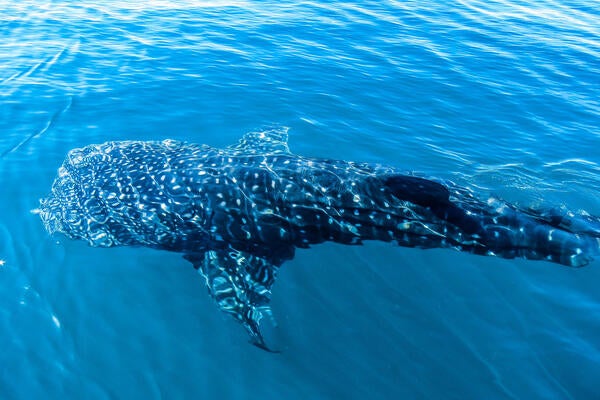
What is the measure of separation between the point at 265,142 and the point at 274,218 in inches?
161

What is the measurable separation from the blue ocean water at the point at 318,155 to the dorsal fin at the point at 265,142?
0.74m

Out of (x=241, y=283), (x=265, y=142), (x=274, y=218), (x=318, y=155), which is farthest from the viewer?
(x=318, y=155)

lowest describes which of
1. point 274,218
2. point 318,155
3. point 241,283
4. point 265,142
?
point 241,283

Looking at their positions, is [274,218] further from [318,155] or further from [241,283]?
[318,155]

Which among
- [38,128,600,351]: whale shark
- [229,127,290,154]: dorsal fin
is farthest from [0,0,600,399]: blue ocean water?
[229,127,290,154]: dorsal fin

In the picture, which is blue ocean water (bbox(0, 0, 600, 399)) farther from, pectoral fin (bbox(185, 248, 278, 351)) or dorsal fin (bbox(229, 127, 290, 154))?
dorsal fin (bbox(229, 127, 290, 154))

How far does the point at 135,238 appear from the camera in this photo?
958cm

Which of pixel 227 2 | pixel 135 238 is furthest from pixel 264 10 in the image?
pixel 135 238

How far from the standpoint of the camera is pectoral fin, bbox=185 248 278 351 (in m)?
8.21

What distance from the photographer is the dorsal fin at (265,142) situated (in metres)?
12.3

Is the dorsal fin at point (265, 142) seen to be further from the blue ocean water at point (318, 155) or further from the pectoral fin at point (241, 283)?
the pectoral fin at point (241, 283)

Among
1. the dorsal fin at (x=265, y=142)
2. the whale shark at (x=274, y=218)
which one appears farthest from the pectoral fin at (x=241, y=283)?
the dorsal fin at (x=265, y=142)

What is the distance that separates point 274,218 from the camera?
30.2 ft

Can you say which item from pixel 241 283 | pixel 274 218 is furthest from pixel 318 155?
pixel 241 283
